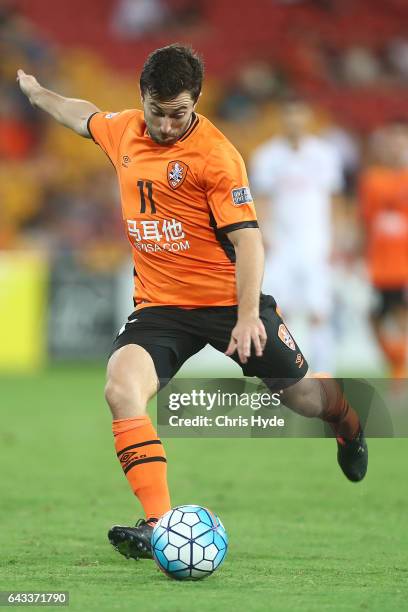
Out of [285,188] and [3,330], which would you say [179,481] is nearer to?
[285,188]

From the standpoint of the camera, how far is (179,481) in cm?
674

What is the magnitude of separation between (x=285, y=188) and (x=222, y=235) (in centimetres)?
583

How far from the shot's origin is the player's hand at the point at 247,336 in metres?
4.45

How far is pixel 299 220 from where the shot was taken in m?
10.7

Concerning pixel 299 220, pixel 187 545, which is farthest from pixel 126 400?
pixel 299 220

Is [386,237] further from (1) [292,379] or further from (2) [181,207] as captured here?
(2) [181,207]

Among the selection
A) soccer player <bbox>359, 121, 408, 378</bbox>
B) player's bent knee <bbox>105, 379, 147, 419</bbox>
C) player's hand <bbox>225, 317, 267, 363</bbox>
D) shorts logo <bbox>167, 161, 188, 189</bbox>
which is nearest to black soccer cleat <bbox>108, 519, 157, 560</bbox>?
player's bent knee <bbox>105, 379, 147, 419</bbox>

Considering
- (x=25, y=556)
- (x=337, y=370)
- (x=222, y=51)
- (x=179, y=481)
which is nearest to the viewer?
(x=25, y=556)

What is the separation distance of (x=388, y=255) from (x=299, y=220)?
986 millimetres

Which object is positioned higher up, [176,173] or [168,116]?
[168,116]

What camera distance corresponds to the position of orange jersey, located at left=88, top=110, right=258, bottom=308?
468 cm

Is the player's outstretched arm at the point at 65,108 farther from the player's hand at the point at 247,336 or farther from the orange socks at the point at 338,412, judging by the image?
the orange socks at the point at 338,412

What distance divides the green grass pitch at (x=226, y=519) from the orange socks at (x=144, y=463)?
243mm

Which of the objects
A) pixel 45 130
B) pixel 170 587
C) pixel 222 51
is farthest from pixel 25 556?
pixel 222 51
